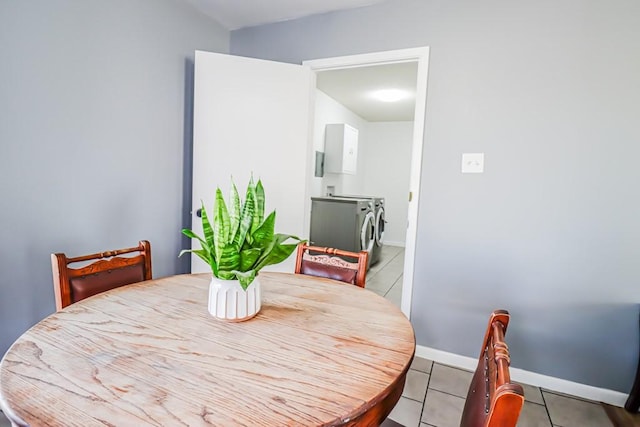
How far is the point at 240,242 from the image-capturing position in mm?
948

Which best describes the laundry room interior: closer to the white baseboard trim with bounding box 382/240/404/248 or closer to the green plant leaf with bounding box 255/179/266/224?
the white baseboard trim with bounding box 382/240/404/248

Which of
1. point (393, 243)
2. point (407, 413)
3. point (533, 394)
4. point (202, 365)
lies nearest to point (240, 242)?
point (202, 365)

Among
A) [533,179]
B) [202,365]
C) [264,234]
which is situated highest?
[533,179]

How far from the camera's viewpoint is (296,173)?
241 centimetres

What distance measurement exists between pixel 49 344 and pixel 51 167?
120 centimetres

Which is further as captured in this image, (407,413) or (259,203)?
(407,413)

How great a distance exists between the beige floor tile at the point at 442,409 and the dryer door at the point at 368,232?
2137 millimetres

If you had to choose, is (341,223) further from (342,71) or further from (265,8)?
(265,8)

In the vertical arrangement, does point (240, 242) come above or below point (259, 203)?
below

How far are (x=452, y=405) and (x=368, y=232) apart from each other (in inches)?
96.7

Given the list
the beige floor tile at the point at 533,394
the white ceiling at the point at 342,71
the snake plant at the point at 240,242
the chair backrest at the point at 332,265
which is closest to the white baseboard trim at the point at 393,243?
the white ceiling at the point at 342,71

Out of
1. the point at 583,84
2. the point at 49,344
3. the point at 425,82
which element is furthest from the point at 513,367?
the point at 49,344

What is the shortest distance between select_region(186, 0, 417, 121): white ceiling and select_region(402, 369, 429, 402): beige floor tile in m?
2.33

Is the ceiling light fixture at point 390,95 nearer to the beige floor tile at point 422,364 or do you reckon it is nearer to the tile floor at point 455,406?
the beige floor tile at point 422,364
